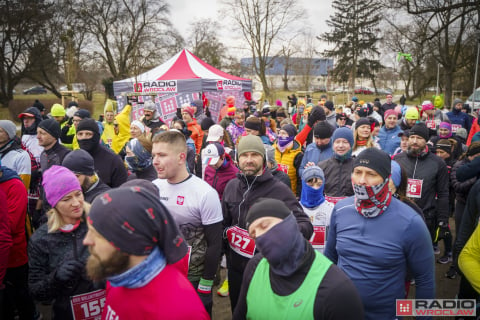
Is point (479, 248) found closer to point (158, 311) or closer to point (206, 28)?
point (158, 311)

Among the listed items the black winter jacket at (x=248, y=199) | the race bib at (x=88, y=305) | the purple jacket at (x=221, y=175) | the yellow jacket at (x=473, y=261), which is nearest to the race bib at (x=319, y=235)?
the black winter jacket at (x=248, y=199)

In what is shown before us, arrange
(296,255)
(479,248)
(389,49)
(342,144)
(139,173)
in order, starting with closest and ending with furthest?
1. (296,255)
2. (479,248)
3. (139,173)
4. (342,144)
5. (389,49)

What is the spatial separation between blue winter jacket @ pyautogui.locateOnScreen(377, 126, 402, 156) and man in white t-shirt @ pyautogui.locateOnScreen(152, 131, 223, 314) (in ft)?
15.5

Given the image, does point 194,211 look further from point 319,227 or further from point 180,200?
point 319,227

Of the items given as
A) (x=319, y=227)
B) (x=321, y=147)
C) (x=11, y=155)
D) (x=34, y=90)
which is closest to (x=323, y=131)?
→ (x=321, y=147)

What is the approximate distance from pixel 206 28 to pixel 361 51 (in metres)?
19.0

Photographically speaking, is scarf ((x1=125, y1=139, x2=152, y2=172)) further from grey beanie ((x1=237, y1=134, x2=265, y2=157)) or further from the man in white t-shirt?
grey beanie ((x1=237, y1=134, x2=265, y2=157))

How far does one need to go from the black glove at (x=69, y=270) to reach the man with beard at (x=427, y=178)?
12.0 ft

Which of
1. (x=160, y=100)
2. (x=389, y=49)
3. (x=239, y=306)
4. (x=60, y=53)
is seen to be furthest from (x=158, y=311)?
(x=389, y=49)

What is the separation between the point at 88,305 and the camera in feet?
7.73

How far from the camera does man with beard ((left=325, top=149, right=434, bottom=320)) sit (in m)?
2.20

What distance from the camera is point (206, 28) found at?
4119 cm

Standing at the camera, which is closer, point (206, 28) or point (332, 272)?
point (332, 272)

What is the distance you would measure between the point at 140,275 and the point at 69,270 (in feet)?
A: 3.50
